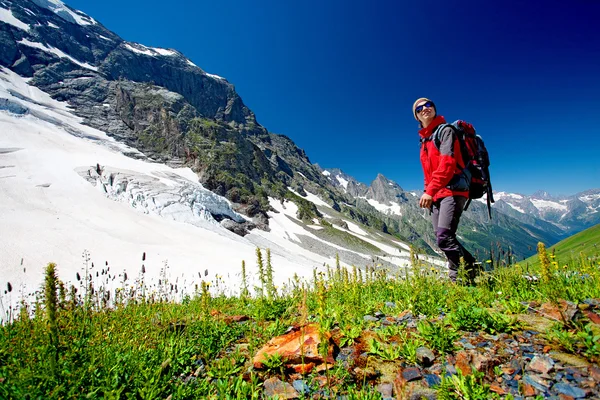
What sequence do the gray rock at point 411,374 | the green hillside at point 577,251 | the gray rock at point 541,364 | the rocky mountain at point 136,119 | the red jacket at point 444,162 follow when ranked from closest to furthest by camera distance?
the gray rock at point 541,364, the gray rock at point 411,374, the red jacket at point 444,162, the green hillside at point 577,251, the rocky mountain at point 136,119

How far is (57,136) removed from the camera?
72625mm

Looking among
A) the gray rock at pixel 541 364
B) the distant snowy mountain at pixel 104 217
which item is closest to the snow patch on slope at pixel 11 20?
the distant snowy mountain at pixel 104 217

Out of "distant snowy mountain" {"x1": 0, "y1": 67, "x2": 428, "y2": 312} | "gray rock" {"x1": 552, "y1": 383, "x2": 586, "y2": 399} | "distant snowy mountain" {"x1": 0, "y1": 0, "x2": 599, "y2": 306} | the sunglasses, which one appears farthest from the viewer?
"distant snowy mountain" {"x1": 0, "y1": 0, "x2": 599, "y2": 306}

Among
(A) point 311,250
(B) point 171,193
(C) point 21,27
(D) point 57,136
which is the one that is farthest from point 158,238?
(C) point 21,27

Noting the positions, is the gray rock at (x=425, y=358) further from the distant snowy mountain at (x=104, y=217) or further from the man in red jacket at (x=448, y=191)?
the distant snowy mountain at (x=104, y=217)

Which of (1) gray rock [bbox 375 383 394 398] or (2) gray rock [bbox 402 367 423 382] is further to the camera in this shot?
(2) gray rock [bbox 402 367 423 382]

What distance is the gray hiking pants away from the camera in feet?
19.8

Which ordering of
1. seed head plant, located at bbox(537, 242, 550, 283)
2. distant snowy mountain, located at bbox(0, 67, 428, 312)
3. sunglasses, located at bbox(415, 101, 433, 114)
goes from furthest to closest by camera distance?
distant snowy mountain, located at bbox(0, 67, 428, 312), sunglasses, located at bbox(415, 101, 433, 114), seed head plant, located at bbox(537, 242, 550, 283)

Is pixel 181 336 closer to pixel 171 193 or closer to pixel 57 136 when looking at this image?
pixel 171 193

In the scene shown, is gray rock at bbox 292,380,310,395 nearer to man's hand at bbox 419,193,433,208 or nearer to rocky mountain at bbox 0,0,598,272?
man's hand at bbox 419,193,433,208

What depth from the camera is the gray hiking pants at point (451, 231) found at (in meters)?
6.04

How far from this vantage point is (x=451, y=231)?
614 cm

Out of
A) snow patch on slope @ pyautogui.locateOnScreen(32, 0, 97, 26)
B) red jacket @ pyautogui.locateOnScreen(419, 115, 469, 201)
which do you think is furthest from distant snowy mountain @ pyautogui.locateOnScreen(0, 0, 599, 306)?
snow patch on slope @ pyautogui.locateOnScreen(32, 0, 97, 26)

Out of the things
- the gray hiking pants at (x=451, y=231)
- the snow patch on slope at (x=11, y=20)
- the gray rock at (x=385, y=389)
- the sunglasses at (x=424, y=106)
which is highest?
the snow patch on slope at (x=11, y=20)
